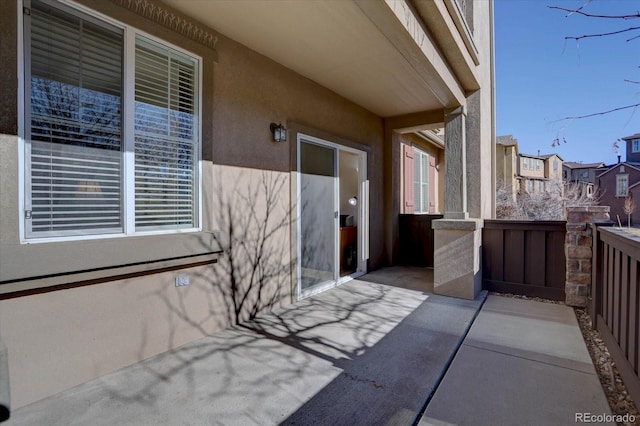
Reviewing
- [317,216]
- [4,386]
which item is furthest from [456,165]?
[4,386]

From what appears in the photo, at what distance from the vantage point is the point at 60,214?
225cm

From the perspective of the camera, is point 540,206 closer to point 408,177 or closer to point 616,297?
point 408,177

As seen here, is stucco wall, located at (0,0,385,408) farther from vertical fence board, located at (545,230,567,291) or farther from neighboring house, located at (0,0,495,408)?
vertical fence board, located at (545,230,567,291)

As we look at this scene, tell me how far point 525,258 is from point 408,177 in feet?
11.1

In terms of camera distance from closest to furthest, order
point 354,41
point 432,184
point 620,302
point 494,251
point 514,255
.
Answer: point 620,302 < point 354,41 < point 514,255 < point 494,251 < point 432,184

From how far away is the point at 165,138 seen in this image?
9.41 feet

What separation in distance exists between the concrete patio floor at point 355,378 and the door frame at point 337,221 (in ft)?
2.88

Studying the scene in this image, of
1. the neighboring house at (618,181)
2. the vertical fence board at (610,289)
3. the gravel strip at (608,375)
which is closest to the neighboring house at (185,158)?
the gravel strip at (608,375)

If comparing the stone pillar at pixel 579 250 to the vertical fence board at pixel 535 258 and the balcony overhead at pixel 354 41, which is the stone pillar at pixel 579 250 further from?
the balcony overhead at pixel 354 41

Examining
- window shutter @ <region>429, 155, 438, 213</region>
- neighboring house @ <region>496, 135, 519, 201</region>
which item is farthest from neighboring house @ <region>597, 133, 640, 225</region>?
window shutter @ <region>429, 155, 438, 213</region>

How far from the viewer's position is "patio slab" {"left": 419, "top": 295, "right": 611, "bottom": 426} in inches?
77.4

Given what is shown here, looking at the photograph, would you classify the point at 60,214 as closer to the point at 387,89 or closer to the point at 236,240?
the point at 236,240

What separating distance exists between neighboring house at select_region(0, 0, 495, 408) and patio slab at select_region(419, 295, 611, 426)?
1200mm

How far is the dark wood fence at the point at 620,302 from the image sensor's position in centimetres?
195
